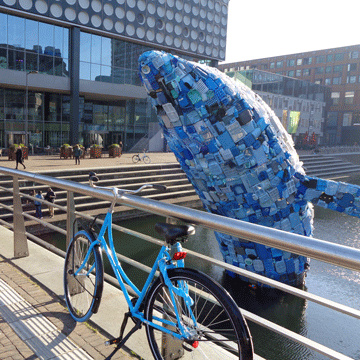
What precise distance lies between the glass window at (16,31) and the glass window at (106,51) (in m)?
6.05

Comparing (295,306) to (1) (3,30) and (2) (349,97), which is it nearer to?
(1) (3,30)

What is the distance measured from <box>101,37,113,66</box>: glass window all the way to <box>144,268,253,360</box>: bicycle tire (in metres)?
29.9

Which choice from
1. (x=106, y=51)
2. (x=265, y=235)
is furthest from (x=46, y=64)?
(x=265, y=235)

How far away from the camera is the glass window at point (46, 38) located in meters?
26.5

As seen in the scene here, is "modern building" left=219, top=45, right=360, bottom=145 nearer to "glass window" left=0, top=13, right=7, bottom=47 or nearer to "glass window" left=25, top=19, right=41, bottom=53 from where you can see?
→ "glass window" left=25, top=19, right=41, bottom=53

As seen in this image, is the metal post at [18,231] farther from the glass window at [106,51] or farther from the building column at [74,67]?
the glass window at [106,51]

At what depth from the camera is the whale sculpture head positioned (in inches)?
209

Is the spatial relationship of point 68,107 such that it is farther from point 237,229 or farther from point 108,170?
point 237,229

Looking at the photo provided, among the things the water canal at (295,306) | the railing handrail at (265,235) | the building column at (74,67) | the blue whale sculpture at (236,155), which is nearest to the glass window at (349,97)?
the building column at (74,67)

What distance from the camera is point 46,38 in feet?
87.8

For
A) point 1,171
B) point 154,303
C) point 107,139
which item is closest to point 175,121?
point 1,171

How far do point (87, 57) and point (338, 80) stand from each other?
159 feet

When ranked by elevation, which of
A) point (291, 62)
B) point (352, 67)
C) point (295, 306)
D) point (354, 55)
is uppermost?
point (354, 55)

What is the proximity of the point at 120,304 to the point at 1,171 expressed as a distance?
2.33 m
